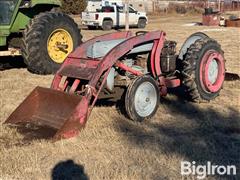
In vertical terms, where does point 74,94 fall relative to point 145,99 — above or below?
above

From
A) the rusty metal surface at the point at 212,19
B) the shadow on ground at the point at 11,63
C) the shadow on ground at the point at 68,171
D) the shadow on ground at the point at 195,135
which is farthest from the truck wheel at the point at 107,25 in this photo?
the shadow on ground at the point at 68,171

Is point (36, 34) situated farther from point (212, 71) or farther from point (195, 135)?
point (195, 135)

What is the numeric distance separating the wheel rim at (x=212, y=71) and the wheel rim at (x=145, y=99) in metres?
1.09

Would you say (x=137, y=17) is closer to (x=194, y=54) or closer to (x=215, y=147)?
(x=194, y=54)

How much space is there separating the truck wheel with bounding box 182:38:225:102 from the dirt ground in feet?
0.75

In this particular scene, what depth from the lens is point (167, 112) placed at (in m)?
7.48

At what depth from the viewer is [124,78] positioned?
718 cm

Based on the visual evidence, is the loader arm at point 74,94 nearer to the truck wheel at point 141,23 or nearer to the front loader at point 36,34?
the front loader at point 36,34

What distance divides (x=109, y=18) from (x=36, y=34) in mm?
18834

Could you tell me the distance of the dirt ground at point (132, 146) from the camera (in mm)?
5215

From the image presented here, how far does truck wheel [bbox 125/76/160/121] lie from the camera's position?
674cm

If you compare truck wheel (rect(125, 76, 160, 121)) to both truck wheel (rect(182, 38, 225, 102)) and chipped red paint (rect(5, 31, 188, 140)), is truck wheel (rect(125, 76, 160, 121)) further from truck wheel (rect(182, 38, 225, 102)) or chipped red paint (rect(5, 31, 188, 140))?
truck wheel (rect(182, 38, 225, 102))

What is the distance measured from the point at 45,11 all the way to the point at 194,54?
5.75 meters

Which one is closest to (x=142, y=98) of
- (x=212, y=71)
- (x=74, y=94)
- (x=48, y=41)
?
(x=74, y=94)
